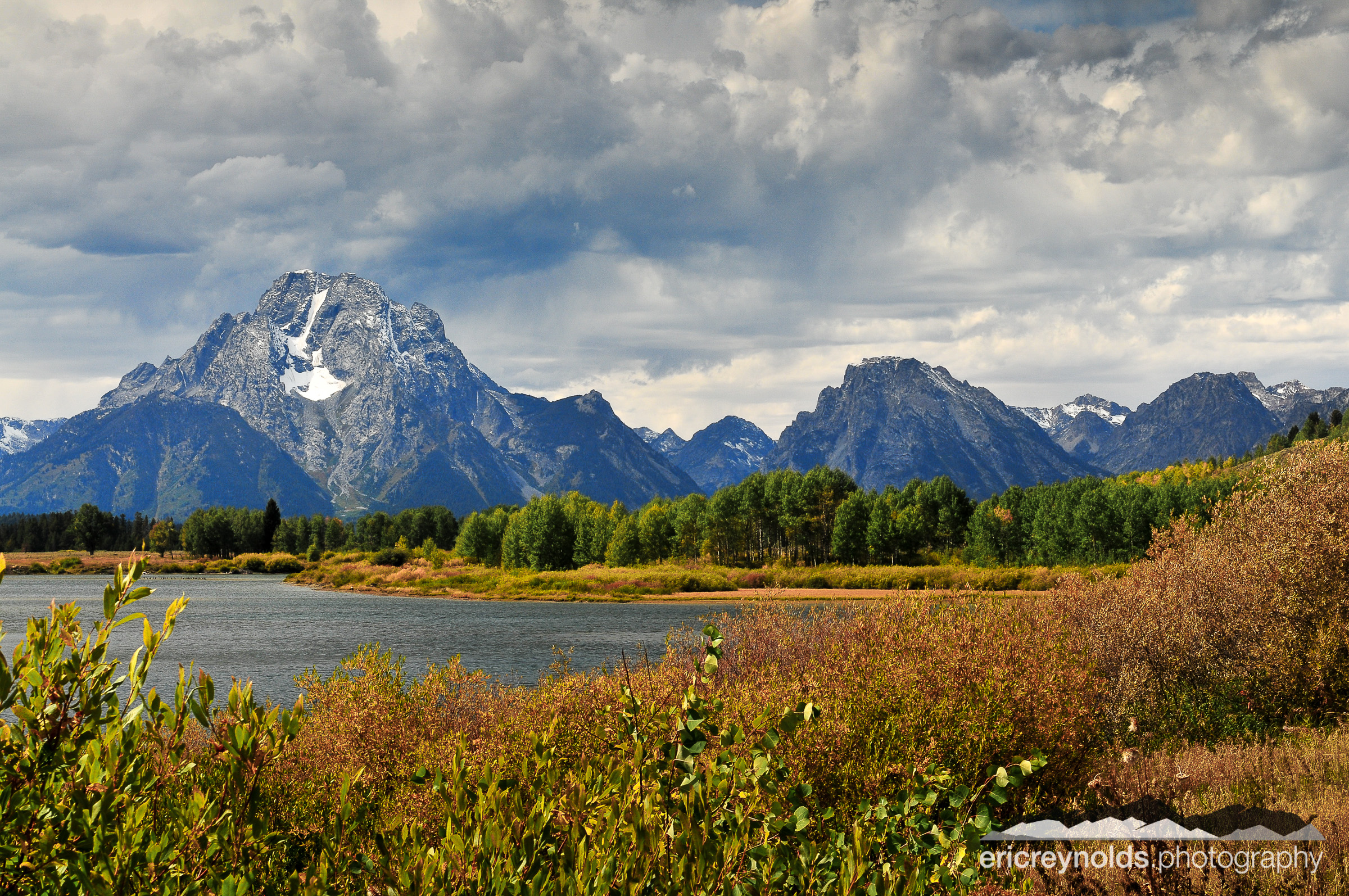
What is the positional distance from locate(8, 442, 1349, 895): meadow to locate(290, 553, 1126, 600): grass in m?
63.9

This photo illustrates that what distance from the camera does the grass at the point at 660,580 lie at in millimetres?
85500

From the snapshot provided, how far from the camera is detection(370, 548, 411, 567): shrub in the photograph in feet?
434

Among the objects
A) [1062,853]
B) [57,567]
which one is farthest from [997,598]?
[57,567]

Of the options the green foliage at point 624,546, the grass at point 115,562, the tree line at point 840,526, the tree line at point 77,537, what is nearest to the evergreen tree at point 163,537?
the tree line at point 77,537

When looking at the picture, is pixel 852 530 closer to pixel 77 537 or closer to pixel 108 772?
pixel 108 772

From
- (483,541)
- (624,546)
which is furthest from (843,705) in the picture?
(483,541)

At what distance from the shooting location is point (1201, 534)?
21.6 metres

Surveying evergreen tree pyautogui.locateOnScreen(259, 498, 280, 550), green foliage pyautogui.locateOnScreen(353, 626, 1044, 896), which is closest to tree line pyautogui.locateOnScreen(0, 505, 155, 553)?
evergreen tree pyautogui.locateOnScreen(259, 498, 280, 550)

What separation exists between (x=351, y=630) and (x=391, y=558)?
78709 millimetres

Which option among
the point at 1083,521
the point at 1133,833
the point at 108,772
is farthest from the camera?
the point at 1083,521

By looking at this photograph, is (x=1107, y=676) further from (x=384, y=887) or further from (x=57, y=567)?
(x=57, y=567)

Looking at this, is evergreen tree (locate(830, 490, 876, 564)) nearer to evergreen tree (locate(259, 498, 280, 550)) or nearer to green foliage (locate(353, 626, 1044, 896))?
green foliage (locate(353, 626, 1044, 896))

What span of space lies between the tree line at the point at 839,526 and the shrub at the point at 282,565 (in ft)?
125

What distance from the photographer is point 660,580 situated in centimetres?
9644
